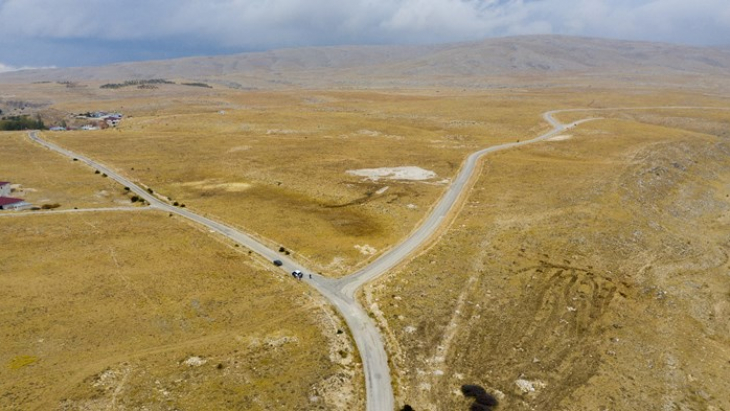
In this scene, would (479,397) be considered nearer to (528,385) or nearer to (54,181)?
(528,385)

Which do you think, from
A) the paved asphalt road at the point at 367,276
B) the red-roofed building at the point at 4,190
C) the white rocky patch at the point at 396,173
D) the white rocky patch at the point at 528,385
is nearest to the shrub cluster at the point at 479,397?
the white rocky patch at the point at 528,385

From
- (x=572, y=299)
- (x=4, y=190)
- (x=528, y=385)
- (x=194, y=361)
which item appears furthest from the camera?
(x=4, y=190)

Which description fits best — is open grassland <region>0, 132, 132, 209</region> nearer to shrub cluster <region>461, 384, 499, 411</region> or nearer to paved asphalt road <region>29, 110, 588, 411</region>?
paved asphalt road <region>29, 110, 588, 411</region>

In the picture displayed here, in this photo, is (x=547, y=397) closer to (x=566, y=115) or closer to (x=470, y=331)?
(x=470, y=331)

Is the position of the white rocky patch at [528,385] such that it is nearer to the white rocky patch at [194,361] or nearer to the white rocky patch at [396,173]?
the white rocky patch at [194,361]

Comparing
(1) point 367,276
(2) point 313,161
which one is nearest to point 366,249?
(1) point 367,276

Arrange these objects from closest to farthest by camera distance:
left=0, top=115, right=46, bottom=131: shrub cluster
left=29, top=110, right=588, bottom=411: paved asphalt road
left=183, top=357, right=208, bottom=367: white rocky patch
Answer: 1. left=29, top=110, right=588, bottom=411: paved asphalt road
2. left=183, top=357, right=208, bottom=367: white rocky patch
3. left=0, top=115, right=46, bottom=131: shrub cluster

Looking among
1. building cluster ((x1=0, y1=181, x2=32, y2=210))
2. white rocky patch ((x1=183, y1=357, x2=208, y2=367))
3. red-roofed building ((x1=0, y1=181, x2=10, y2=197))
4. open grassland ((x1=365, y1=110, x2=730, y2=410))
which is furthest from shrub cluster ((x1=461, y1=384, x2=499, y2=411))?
red-roofed building ((x1=0, y1=181, x2=10, y2=197))

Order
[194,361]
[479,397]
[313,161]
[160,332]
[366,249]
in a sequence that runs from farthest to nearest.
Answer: [313,161] → [366,249] → [160,332] → [194,361] → [479,397]
